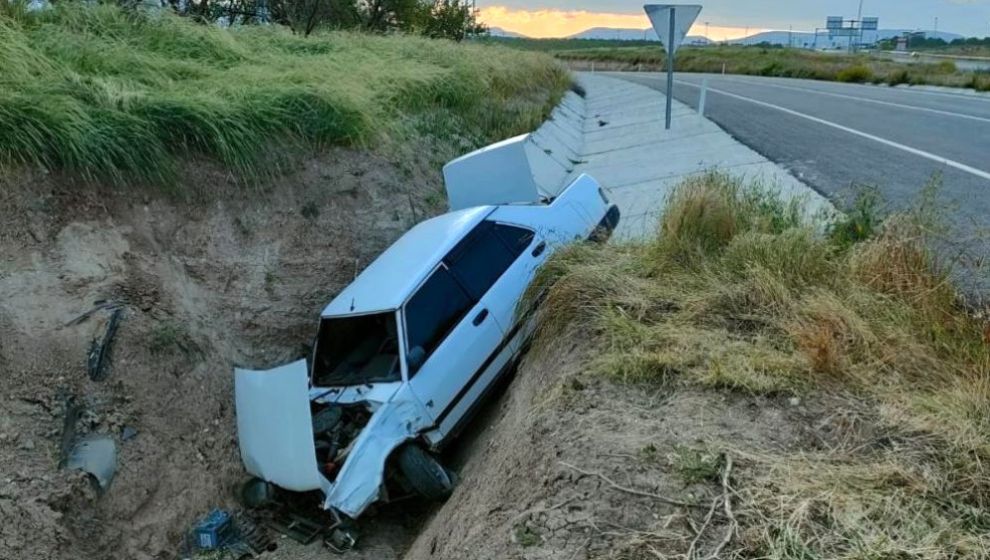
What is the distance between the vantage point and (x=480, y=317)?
684 cm

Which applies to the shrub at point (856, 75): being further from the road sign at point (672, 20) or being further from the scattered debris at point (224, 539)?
the scattered debris at point (224, 539)

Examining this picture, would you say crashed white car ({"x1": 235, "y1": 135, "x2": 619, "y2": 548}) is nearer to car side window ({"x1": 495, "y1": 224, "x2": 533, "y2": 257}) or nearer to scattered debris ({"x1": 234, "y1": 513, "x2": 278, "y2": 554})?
car side window ({"x1": 495, "y1": 224, "x2": 533, "y2": 257})

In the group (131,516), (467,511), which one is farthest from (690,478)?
(131,516)

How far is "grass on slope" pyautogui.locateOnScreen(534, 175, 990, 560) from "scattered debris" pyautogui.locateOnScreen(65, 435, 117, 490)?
3.57 m

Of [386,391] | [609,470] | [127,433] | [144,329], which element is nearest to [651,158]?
[386,391]

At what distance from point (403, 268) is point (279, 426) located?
5.90 ft

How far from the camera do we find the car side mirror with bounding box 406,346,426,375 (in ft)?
20.9

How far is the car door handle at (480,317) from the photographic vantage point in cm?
680

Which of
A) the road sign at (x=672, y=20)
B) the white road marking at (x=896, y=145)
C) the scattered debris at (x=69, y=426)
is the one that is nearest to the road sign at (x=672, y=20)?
the road sign at (x=672, y=20)

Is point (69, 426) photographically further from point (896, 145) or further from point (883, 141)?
point (883, 141)

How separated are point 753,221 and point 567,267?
161 cm

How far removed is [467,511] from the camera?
15.7 ft

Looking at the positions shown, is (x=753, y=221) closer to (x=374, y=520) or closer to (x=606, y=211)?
(x=606, y=211)

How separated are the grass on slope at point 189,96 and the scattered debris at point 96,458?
2633 millimetres
